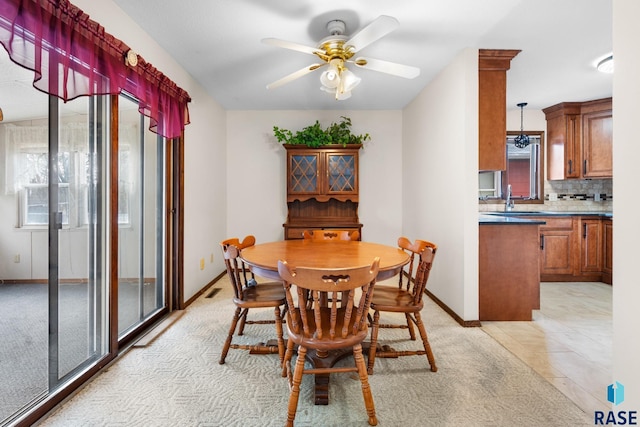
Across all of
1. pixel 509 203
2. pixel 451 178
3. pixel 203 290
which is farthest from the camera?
pixel 509 203

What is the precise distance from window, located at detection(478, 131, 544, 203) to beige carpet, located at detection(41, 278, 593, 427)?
116 inches

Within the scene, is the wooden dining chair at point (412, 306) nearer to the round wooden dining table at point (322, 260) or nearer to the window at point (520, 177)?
the round wooden dining table at point (322, 260)

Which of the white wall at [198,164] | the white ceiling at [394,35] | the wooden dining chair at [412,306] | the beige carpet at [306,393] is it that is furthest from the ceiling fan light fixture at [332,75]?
the beige carpet at [306,393]

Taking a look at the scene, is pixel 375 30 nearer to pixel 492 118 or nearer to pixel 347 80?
pixel 347 80

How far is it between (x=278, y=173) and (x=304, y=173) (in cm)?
53

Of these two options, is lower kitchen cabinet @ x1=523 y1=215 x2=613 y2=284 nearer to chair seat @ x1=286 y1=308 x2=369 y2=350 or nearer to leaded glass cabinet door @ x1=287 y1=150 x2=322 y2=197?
leaded glass cabinet door @ x1=287 y1=150 x2=322 y2=197

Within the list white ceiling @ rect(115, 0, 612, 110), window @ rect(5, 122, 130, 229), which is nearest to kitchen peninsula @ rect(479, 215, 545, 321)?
white ceiling @ rect(115, 0, 612, 110)

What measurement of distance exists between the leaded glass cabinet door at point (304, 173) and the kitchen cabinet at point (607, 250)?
364 cm

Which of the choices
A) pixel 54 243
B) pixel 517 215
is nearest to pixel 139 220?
pixel 54 243

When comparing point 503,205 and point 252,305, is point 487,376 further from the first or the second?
point 503,205

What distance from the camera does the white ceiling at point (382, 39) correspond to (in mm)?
2059

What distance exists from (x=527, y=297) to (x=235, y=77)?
358 cm

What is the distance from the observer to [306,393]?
1707 mm

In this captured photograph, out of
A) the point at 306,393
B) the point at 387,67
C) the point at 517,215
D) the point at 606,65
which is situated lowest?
the point at 306,393
